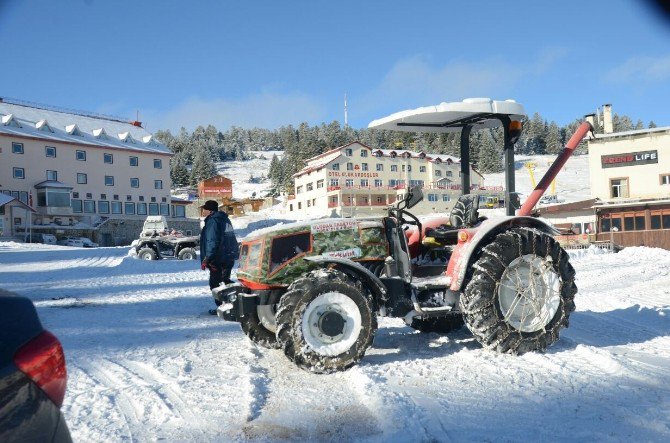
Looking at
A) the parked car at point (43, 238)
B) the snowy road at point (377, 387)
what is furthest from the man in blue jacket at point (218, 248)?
the parked car at point (43, 238)

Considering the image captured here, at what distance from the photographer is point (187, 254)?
21.2 metres

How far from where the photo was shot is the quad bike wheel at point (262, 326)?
17.8 ft

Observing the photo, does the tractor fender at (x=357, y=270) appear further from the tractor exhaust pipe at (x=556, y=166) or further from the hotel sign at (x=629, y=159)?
the hotel sign at (x=629, y=159)

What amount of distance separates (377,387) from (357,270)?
1.09m

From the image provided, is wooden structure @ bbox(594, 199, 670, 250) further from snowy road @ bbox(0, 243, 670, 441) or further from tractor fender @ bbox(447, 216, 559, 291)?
tractor fender @ bbox(447, 216, 559, 291)

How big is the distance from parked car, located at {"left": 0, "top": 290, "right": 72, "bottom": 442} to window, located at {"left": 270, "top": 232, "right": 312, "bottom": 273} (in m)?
2.87

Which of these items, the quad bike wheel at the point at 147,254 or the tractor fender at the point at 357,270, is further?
the quad bike wheel at the point at 147,254

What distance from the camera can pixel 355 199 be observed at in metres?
59.5

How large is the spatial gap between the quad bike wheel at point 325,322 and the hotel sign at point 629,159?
3908 centimetres

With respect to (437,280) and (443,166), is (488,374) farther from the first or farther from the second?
(443,166)

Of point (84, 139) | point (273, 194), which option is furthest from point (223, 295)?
point (273, 194)

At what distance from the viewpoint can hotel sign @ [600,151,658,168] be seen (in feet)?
120

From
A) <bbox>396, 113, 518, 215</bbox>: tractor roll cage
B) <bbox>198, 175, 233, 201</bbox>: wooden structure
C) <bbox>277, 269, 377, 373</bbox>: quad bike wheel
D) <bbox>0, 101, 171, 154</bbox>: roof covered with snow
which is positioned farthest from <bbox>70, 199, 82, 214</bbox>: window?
<bbox>277, 269, 377, 373</bbox>: quad bike wheel

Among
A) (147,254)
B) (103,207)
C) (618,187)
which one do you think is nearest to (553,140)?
(618,187)
